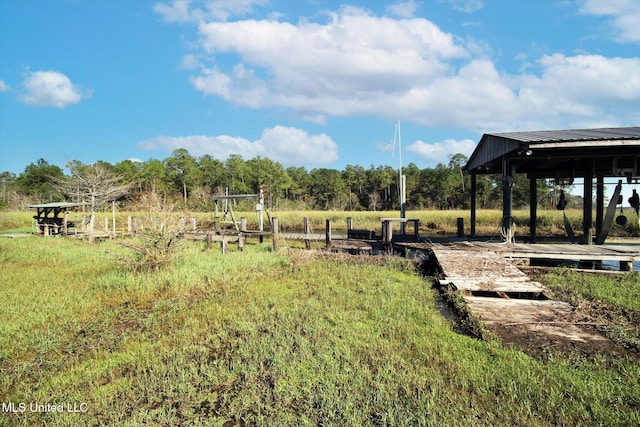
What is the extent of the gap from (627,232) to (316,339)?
23.7 m

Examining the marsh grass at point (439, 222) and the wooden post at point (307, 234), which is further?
the marsh grass at point (439, 222)

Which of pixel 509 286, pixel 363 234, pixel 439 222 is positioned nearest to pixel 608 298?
pixel 509 286

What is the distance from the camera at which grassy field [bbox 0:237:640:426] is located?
10.5 feet

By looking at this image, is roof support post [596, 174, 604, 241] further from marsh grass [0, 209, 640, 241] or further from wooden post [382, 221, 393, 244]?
marsh grass [0, 209, 640, 241]

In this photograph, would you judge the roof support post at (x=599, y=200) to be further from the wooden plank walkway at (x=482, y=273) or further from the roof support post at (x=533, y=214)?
the wooden plank walkway at (x=482, y=273)

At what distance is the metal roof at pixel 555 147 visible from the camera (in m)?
9.39

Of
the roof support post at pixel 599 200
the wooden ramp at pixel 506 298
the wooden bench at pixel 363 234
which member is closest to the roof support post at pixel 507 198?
the wooden ramp at pixel 506 298

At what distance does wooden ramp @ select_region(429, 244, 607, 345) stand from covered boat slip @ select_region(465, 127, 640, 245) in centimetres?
282

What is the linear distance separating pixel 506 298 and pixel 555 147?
4.98m

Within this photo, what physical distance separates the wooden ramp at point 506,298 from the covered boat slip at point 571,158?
2.82m

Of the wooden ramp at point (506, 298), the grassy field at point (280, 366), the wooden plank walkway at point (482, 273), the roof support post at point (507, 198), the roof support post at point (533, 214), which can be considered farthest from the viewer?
the roof support post at point (533, 214)

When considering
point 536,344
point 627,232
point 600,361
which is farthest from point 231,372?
point 627,232

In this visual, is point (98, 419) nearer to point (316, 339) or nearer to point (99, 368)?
point (99, 368)

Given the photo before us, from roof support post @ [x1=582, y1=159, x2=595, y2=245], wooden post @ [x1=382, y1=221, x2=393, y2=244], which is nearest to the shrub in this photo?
wooden post @ [x1=382, y1=221, x2=393, y2=244]
